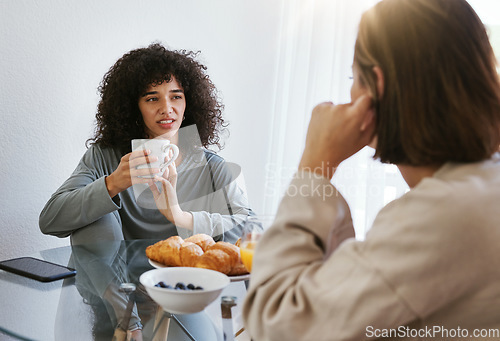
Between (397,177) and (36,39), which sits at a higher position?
(36,39)

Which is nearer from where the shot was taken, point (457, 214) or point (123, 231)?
point (457, 214)

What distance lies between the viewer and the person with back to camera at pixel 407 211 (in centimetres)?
50

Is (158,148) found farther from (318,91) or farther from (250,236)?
(318,91)

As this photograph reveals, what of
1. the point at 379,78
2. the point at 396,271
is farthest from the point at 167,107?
the point at 396,271

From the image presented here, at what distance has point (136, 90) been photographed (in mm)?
1787

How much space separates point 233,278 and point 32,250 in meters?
1.30

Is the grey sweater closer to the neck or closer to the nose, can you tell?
the nose

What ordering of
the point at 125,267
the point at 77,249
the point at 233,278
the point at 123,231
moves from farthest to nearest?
the point at 123,231 → the point at 77,249 → the point at 125,267 → the point at 233,278

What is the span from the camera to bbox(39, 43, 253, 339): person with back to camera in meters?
1.36

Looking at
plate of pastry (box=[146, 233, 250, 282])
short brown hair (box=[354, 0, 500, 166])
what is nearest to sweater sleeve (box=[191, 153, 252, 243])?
plate of pastry (box=[146, 233, 250, 282])

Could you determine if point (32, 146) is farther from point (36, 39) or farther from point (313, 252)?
point (313, 252)

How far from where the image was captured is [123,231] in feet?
5.38

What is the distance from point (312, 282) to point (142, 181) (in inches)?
35.9

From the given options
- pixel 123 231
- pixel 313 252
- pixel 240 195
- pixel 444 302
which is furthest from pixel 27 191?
pixel 444 302
